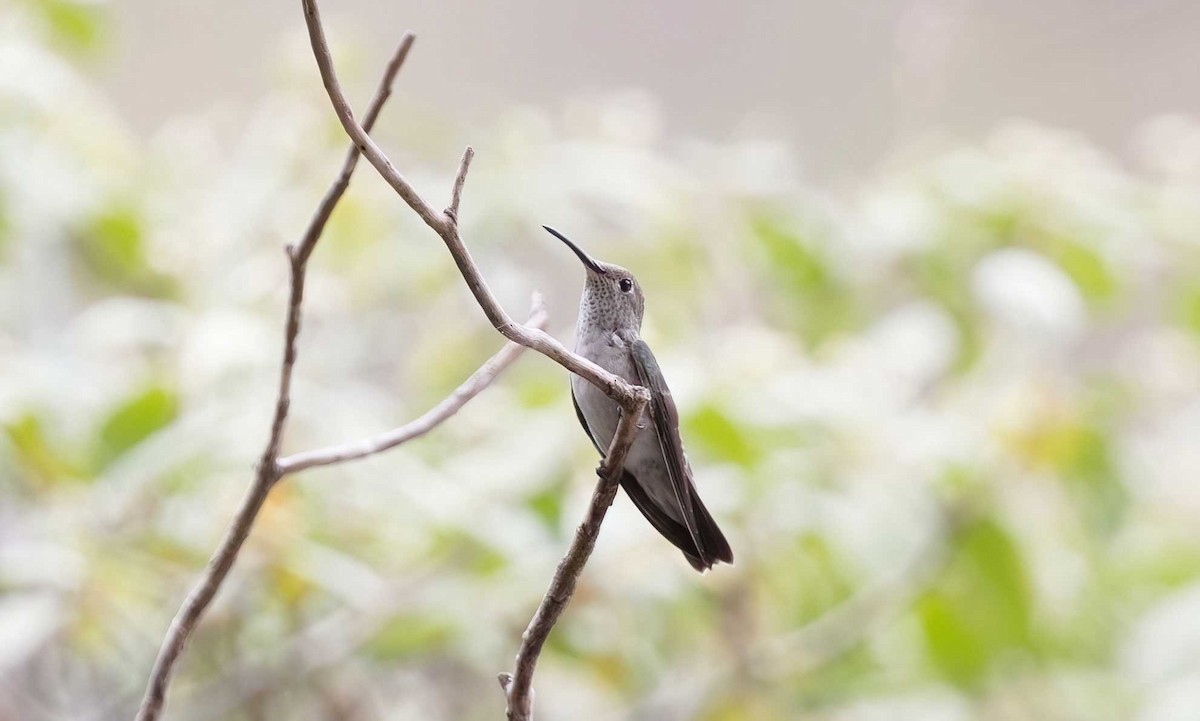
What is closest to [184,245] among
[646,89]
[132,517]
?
[132,517]

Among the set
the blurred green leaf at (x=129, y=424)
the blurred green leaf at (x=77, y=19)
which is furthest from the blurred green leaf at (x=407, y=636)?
the blurred green leaf at (x=77, y=19)

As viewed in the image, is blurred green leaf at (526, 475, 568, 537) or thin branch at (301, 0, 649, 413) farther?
blurred green leaf at (526, 475, 568, 537)

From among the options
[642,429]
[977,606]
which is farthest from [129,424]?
[977,606]

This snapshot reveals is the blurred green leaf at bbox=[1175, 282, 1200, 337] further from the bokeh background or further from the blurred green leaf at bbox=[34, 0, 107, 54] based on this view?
the blurred green leaf at bbox=[34, 0, 107, 54]

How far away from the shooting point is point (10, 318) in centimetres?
186

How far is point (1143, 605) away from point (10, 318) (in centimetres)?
207

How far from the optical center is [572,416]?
1.45m

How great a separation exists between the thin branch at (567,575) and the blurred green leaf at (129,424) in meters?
0.85

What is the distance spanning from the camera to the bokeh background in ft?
4.51

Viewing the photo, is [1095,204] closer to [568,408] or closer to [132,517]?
[568,408]

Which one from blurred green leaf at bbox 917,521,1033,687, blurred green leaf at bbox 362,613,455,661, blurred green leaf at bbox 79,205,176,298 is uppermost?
blurred green leaf at bbox 79,205,176,298

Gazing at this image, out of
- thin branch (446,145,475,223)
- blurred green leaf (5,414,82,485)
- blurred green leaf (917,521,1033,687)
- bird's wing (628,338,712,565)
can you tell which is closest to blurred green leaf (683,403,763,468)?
blurred green leaf (917,521,1033,687)

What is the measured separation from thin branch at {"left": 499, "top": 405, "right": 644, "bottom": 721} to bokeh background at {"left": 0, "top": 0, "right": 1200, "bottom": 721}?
0.72 m

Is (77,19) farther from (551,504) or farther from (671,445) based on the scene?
(671,445)
